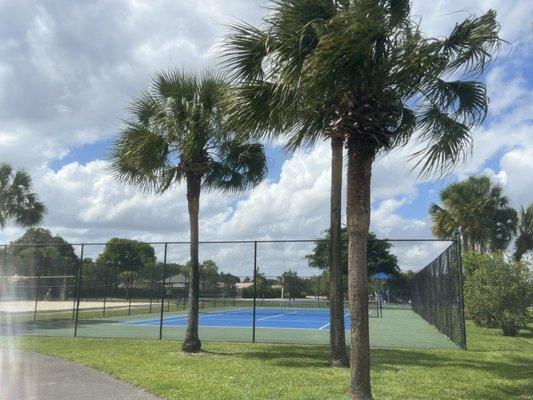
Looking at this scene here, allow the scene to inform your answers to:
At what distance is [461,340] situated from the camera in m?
14.3

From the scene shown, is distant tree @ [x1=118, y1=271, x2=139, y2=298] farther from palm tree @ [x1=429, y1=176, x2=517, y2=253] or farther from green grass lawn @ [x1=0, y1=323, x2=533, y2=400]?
palm tree @ [x1=429, y1=176, x2=517, y2=253]

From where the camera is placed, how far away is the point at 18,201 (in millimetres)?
26000

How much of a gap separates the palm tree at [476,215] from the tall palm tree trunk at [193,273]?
2479cm

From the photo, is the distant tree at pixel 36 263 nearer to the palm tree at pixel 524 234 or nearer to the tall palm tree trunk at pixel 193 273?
the tall palm tree trunk at pixel 193 273

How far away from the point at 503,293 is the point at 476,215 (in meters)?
16.7

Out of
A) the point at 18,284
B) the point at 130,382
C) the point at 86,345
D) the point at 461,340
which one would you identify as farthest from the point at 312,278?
the point at 18,284

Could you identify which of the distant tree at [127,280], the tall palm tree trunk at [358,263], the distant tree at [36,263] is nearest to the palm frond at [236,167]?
the tall palm tree trunk at [358,263]

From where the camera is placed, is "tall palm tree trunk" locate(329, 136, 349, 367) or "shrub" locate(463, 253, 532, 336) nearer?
"tall palm tree trunk" locate(329, 136, 349, 367)

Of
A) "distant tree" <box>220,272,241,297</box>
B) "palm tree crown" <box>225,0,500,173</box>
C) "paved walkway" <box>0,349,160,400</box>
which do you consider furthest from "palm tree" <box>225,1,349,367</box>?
"distant tree" <box>220,272,241,297</box>

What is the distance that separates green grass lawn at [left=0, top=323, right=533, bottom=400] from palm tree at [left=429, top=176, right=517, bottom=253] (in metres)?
20.1

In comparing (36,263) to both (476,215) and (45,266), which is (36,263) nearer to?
(45,266)

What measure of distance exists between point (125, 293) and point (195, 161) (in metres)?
19.1

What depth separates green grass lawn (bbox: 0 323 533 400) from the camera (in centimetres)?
857

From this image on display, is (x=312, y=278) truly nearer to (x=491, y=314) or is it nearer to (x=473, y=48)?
(x=491, y=314)
